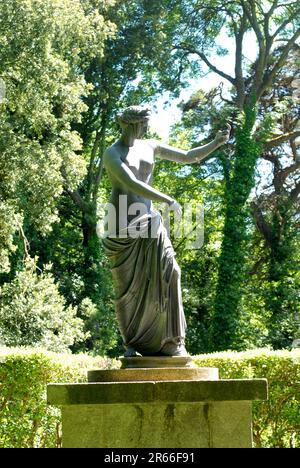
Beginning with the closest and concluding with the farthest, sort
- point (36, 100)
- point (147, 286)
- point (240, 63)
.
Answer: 1. point (147, 286)
2. point (36, 100)
3. point (240, 63)

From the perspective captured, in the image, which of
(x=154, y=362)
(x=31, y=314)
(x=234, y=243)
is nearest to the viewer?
(x=154, y=362)

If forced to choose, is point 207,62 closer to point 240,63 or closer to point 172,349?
point 240,63

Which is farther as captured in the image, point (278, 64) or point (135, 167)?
point (278, 64)

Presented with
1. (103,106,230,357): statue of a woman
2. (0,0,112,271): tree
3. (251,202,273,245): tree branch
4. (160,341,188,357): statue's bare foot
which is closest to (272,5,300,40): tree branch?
(251,202,273,245): tree branch

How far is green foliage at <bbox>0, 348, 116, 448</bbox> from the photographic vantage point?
11.6 meters

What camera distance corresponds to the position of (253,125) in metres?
23.8

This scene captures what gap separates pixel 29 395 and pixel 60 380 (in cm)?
46

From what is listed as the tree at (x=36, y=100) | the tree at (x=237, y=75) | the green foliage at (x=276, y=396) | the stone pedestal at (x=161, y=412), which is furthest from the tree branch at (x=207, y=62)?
the stone pedestal at (x=161, y=412)

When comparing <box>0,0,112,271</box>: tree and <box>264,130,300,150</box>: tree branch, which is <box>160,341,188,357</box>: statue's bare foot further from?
<box>264,130,300,150</box>: tree branch

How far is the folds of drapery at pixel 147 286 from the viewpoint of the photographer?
6.69 m

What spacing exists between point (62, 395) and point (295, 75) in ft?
71.0

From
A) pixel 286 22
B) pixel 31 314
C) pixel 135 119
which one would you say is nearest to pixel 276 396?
pixel 135 119

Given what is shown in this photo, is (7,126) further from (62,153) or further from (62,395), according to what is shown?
(62,395)

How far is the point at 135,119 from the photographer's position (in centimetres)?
705
